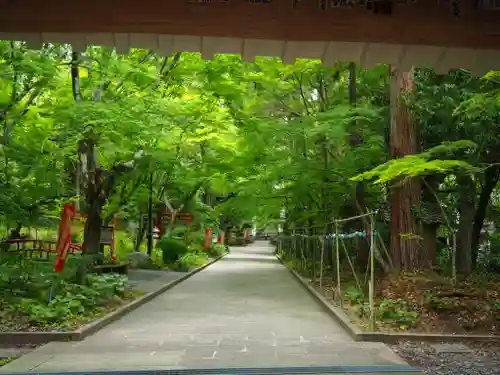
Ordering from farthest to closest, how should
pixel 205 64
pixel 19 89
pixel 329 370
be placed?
1. pixel 205 64
2. pixel 19 89
3. pixel 329 370

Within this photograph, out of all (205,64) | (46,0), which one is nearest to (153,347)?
(46,0)

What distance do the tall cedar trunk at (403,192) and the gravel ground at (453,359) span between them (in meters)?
4.48

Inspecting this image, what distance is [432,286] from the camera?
11086mm

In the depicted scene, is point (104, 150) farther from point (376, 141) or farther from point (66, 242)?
point (376, 141)

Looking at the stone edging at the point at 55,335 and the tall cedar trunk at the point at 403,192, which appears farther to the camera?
the tall cedar trunk at the point at 403,192

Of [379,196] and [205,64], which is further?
[379,196]

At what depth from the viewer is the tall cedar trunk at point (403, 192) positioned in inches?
512

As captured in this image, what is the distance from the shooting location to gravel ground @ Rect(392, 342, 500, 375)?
22.9 feet

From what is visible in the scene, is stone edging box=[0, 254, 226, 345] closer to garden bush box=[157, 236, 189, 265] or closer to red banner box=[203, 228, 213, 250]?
garden bush box=[157, 236, 189, 265]

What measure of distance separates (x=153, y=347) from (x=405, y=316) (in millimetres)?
4376

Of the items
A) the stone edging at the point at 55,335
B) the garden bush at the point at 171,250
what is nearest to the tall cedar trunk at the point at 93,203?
the stone edging at the point at 55,335

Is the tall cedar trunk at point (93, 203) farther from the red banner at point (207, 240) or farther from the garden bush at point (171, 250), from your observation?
the red banner at point (207, 240)

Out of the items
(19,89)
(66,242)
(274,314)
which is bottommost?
(274,314)

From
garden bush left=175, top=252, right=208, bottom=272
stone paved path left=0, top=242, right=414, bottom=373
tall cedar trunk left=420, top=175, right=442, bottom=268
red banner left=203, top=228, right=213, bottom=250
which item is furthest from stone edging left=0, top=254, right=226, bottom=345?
red banner left=203, top=228, right=213, bottom=250
